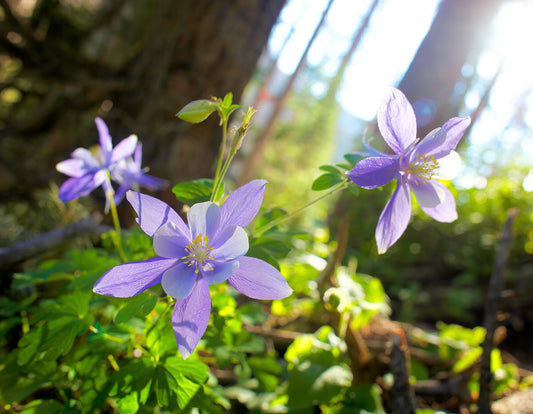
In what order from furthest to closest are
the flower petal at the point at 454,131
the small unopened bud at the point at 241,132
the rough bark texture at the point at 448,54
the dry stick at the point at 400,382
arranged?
1. the rough bark texture at the point at 448,54
2. the dry stick at the point at 400,382
3. the flower petal at the point at 454,131
4. the small unopened bud at the point at 241,132

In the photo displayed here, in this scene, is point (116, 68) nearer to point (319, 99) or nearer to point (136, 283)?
point (136, 283)

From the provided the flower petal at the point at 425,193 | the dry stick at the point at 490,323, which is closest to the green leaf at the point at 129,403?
the flower petal at the point at 425,193

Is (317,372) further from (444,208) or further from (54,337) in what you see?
(54,337)

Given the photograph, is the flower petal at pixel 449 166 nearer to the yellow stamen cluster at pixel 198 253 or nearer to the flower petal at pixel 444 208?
the flower petal at pixel 444 208

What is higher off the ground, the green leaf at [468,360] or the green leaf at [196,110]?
the green leaf at [196,110]

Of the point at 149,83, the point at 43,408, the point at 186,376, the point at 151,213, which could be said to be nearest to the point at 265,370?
the point at 186,376

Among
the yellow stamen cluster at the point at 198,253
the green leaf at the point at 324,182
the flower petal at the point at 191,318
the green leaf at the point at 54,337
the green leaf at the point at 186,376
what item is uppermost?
the green leaf at the point at 324,182

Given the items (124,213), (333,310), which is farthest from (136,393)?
(124,213)
